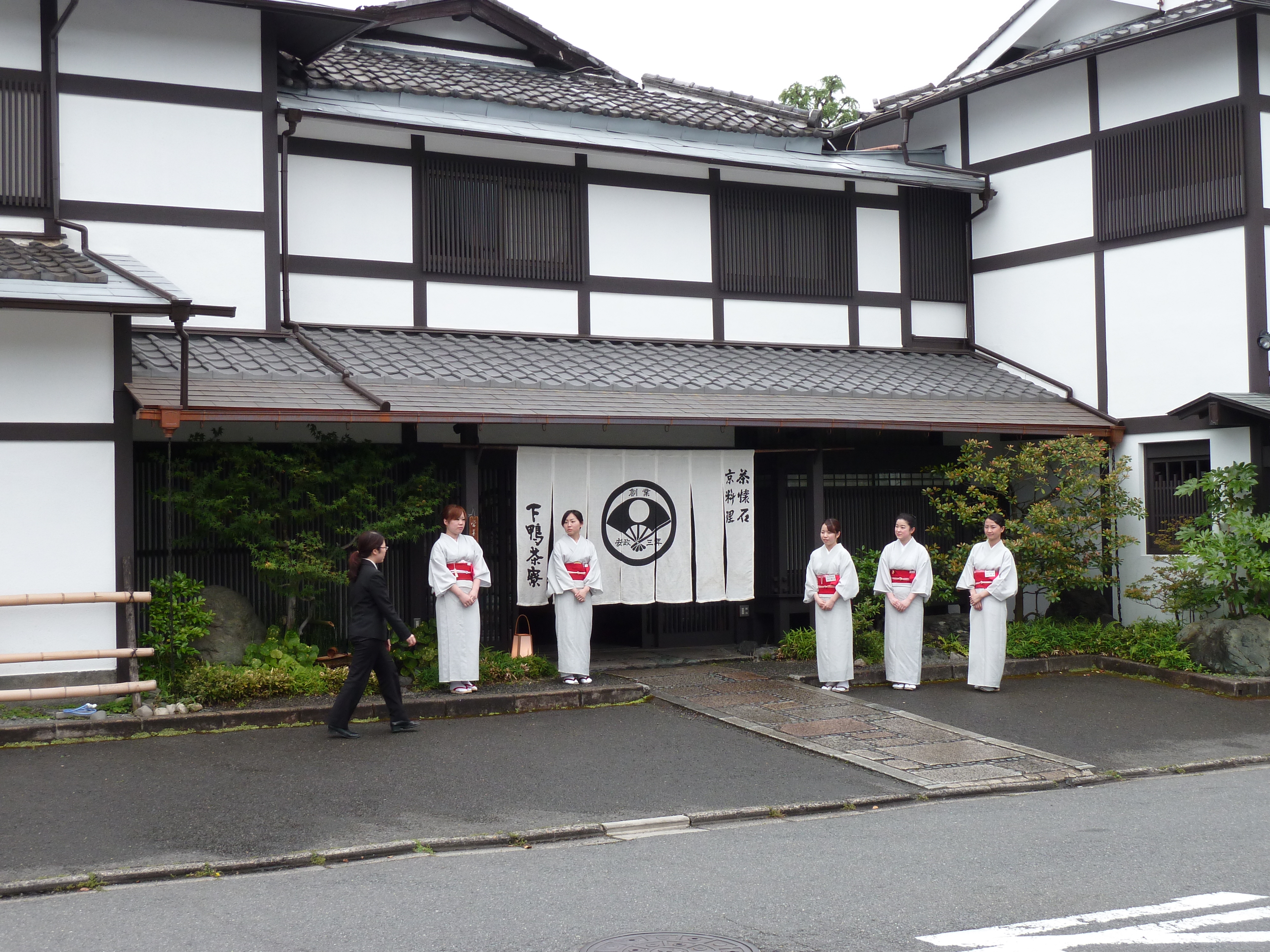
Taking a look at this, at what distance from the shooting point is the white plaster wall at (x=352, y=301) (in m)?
12.9

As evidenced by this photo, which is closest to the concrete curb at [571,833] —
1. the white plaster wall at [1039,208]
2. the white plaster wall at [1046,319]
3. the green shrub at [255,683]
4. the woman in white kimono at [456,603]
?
the green shrub at [255,683]

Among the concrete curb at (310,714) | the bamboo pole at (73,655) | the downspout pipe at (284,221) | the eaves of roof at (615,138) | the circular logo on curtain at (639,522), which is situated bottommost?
the concrete curb at (310,714)

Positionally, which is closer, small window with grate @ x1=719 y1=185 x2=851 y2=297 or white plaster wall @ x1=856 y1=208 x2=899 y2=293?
small window with grate @ x1=719 y1=185 x2=851 y2=297

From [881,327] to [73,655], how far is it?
1048cm

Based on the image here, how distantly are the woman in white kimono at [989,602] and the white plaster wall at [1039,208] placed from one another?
508cm

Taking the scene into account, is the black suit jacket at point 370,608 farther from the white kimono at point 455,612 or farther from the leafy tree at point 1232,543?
the leafy tree at point 1232,543

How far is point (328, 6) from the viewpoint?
472 inches

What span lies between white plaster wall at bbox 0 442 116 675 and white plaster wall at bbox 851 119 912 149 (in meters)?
12.0

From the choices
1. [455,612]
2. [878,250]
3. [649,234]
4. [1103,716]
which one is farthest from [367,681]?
[878,250]

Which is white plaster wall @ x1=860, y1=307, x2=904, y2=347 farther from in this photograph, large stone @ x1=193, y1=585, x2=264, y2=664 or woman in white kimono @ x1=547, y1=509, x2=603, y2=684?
→ large stone @ x1=193, y1=585, x2=264, y2=664

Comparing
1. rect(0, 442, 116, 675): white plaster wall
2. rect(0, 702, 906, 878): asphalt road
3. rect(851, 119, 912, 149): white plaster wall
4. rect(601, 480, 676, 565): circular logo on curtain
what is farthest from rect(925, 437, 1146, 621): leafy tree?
rect(0, 442, 116, 675): white plaster wall

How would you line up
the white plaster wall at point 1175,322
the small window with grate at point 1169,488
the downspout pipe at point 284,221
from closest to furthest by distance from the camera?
1. the downspout pipe at point 284,221
2. the white plaster wall at point 1175,322
3. the small window with grate at point 1169,488

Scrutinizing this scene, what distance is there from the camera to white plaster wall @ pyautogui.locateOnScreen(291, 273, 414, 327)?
1286 centimetres

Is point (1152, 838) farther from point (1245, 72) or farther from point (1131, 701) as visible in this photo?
point (1245, 72)
